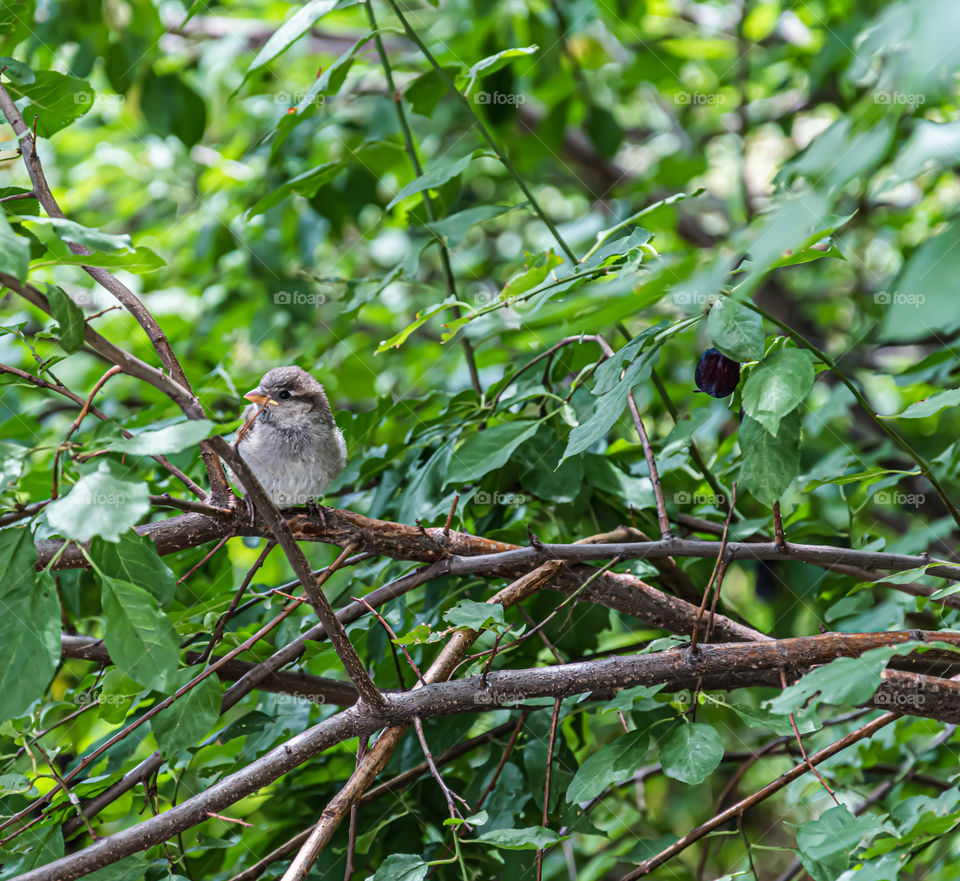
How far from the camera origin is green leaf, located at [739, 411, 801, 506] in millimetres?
1381

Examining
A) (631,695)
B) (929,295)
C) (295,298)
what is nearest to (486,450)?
(631,695)

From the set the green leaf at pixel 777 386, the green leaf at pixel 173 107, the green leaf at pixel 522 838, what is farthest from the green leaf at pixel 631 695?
the green leaf at pixel 173 107

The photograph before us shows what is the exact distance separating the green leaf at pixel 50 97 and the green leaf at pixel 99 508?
0.95 m

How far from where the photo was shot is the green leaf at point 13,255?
0.86 meters

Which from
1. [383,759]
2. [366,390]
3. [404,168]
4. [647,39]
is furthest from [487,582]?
[647,39]

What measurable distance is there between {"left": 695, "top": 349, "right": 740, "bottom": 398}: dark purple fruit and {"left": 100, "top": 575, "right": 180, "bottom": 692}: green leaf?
3.30ft

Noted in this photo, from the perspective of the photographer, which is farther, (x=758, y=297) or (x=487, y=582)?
(x=758, y=297)

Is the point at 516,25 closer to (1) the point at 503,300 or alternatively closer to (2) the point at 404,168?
(2) the point at 404,168

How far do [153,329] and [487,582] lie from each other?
89cm

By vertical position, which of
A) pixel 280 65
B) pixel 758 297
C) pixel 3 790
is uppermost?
pixel 280 65

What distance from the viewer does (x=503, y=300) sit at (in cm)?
123

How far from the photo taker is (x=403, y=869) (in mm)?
1382

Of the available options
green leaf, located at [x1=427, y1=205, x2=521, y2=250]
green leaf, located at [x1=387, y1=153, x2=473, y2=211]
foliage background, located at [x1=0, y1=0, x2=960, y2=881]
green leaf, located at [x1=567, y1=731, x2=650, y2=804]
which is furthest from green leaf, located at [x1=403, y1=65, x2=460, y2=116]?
green leaf, located at [x1=567, y1=731, x2=650, y2=804]

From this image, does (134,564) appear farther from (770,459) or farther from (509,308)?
(770,459)
